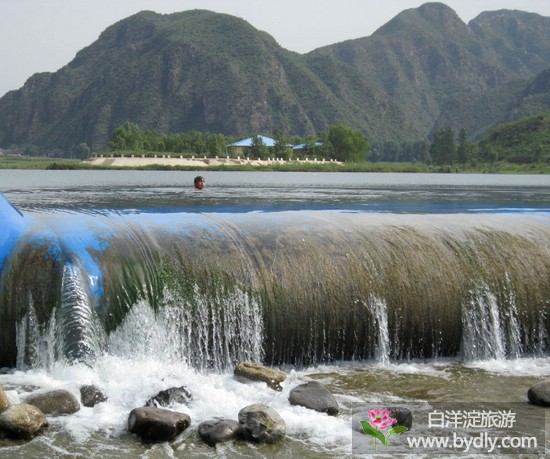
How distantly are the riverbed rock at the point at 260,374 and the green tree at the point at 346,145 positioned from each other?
477 feet

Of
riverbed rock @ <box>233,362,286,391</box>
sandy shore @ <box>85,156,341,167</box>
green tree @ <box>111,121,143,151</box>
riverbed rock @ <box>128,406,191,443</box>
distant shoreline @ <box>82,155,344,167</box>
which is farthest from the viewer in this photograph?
green tree @ <box>111,121,143,151</box>

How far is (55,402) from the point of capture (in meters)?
7.77

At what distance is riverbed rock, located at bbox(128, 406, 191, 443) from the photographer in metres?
7.26

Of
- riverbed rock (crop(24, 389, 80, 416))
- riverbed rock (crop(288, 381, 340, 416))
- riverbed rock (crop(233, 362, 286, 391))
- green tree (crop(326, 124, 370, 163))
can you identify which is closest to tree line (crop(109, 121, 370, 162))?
green tree (crop(326, 124, 370, 163))

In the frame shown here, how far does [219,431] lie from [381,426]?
1689mm

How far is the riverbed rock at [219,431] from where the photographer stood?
7.26m

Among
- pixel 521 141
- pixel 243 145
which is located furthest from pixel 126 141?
pixel 521 141

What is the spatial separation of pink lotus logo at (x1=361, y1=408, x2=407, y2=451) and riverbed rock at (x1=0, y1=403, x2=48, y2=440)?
332cm

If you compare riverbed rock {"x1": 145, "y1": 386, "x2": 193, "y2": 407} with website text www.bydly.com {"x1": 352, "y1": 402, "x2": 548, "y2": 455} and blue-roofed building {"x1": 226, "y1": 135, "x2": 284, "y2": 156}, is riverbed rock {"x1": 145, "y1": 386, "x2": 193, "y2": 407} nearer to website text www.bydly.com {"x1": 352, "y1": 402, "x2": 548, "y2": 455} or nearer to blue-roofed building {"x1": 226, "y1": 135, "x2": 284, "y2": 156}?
website text www.bydly.com {"x1": 352, "y1": 402, "x2": 548, "y2": 455}

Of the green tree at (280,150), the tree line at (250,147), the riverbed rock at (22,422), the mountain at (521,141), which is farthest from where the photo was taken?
the green tree at (280,150)

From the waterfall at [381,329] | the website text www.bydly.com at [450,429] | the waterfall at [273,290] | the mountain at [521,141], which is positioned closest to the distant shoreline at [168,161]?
the mountain at [521,141]

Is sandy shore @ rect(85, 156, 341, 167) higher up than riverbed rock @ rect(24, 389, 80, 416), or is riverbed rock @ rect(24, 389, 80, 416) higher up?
sandy shore @ rect(85, 156, 341, 167)

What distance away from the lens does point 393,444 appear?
293 inches

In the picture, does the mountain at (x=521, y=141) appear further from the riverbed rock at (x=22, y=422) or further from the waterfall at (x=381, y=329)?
the riverbed rock at (x=22, y=422)
